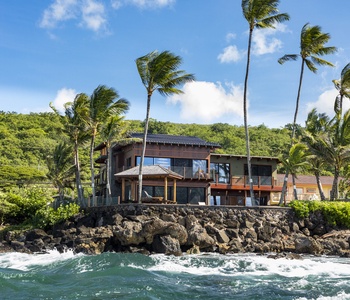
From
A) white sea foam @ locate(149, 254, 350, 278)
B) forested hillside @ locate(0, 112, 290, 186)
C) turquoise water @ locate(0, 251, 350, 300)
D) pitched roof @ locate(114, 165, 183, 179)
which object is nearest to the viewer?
turquoise water @ locate(0, 251, 350, 300)

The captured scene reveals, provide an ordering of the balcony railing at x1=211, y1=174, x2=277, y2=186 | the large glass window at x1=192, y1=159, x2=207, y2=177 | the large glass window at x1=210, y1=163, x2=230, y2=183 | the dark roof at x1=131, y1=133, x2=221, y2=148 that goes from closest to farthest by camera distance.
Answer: the dark roof at x1=131, y1=133, x2=221, y2=148, the large glass window at x1=192, y1=159, x2=207, y2=177, the balcony railing at x1=211, y1=174, x2=277, y2=186, the large glass window at x1=210, y1=163, x2=230, y2=183

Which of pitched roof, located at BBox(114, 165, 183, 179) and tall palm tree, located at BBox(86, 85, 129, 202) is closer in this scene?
pitched roof, located at BBox(114, 165, 183, 179)

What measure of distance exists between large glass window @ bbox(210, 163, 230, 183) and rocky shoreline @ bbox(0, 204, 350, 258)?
9721 millimetres

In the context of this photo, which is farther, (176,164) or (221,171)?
(221,171)

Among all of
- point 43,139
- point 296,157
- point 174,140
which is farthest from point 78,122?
point 43,139

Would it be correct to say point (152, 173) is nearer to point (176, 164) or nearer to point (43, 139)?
point (176, 164)

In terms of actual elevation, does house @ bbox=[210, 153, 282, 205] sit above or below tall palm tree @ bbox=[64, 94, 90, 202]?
below

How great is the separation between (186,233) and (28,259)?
7.85 metres

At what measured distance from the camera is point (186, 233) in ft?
81.4

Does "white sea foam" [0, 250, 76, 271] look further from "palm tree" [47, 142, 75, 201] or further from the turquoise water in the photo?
"palm tree" [47, 142, 75, 201]

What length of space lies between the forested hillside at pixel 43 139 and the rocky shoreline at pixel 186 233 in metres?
18.0

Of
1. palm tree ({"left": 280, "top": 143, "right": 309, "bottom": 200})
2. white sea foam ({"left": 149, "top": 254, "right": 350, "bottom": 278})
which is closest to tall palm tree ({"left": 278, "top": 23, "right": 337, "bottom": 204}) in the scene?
palm tree ({"left": 280, "top": 143, "right": 309, "bottom": 200})

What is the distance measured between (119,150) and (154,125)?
109 feet

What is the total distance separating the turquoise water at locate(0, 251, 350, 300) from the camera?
583 inches
